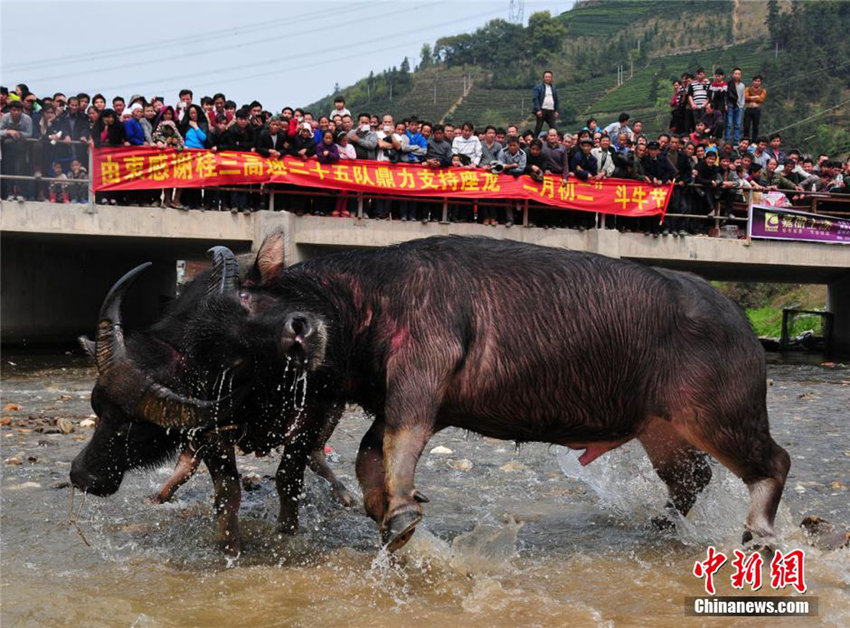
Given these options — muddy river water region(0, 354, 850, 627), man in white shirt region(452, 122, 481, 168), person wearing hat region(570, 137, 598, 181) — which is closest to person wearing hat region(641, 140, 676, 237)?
person wearing hat region(570, 137, 598, 181)

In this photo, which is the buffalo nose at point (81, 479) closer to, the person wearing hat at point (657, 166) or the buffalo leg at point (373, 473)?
the buffalo leg at point (373, 473)

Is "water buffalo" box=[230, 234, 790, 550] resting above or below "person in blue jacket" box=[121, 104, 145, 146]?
below

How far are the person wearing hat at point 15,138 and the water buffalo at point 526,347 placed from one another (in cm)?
1143

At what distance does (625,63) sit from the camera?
8956 cm

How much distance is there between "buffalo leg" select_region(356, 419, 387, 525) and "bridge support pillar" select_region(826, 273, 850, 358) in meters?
18.8

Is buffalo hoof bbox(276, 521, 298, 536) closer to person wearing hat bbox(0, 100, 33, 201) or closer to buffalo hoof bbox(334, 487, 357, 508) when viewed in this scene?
buffalo hoof bbox(334, 487, 357, 508)

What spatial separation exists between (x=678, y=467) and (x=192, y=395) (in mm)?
2967

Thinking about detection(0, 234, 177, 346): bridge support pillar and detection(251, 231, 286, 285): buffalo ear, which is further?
detection(0, 234, 177, 346): bridge support pillar

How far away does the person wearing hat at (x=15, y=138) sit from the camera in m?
14.8

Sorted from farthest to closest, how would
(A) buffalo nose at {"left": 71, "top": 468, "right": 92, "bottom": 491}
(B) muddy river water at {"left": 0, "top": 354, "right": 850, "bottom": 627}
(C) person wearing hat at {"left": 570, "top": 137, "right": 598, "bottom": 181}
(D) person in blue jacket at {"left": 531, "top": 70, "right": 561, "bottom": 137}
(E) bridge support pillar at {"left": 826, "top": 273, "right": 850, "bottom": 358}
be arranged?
1. (E) bridge support pillar at {"left": 826, "top": 273, "right": 850, "bottom": 358}
2. (D) person in blue jacket at {"left": 531, "top": 70, "right": 561, "bottom": 137}
3. (C) person wearing hat at {"left": 570, "top": 137, "right": 598, "bottom": 181}
4. (A) buffalo nose at {"left": 71, "top": 468, "right": 92, "bottom": 491}
5. (B) muddy river water at {"left": 0, "top": 354, "right": 850, "bottom": 627}

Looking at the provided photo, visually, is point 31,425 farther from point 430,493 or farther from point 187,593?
point 187,593

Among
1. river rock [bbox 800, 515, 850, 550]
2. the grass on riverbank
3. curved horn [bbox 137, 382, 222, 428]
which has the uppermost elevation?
curved horn [bbox 137, 382, 222, 428]

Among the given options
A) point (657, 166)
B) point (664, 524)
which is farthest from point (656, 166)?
point (664, 524)

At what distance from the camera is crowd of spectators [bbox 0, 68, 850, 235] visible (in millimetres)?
15367
